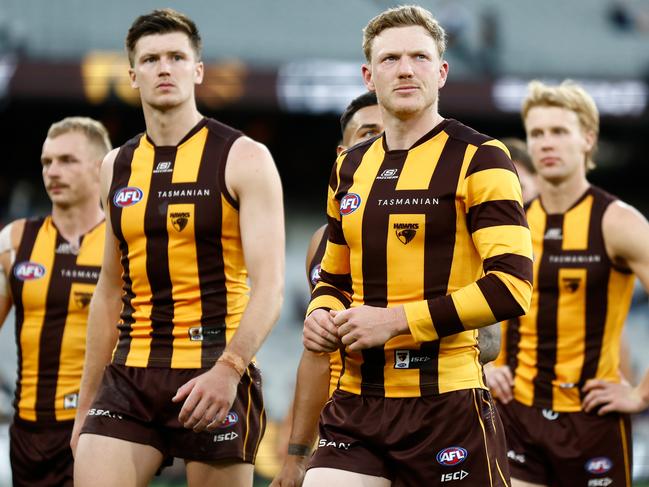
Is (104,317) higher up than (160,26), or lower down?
lower down

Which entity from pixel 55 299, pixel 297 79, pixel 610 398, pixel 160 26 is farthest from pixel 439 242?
pixel 297 79

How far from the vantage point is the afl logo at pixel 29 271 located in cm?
577

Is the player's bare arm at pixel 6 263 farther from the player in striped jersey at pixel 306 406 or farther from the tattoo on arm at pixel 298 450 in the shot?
the tattoo on arm at pixel 298 450

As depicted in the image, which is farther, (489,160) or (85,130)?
(85,130)

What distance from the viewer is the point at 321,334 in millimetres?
3641

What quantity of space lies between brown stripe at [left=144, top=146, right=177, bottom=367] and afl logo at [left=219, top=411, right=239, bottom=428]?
1.08 ft

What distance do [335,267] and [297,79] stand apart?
393 inches

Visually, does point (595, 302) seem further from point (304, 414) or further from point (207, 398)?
point (207, 398)

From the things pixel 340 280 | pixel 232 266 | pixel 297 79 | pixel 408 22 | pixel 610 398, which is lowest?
pixel 610 398

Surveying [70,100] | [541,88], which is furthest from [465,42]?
[541,88]

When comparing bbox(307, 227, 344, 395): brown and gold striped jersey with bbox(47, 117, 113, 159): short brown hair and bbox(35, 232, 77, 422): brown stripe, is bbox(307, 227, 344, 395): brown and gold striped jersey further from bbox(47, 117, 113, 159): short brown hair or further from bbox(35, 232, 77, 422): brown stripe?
bbox(47, 117, 113, 159): short brown hair

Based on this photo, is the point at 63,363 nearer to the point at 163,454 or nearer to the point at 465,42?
the point at 163,454

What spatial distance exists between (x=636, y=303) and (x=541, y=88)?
10700 mm

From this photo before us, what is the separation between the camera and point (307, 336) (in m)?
3.69
